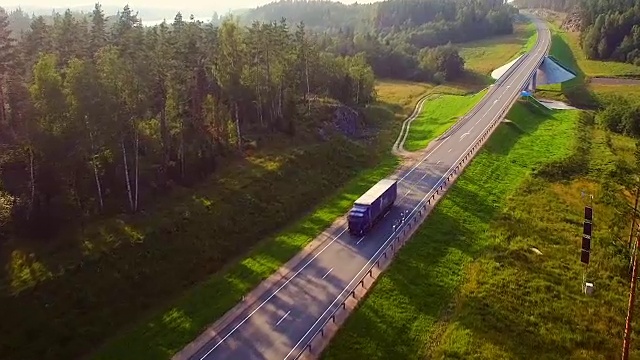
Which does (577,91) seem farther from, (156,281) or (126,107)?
(156,281)

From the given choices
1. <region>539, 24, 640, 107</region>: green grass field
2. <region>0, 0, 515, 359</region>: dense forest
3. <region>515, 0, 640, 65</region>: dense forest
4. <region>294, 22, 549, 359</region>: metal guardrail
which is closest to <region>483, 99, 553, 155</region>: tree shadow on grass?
<region>294, 22, 549, 359</region>: metal guardrail

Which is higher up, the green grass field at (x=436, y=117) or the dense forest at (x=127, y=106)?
the dense forest at (x=127, y=106)

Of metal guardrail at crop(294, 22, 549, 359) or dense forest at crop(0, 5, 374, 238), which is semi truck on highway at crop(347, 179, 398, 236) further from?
dense forest at crop(0, 5, 374, 238)

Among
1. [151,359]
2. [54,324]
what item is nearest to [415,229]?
[151,359]

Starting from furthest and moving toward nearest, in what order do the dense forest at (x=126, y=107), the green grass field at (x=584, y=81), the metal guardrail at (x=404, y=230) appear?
the green grass field at (x=584, y=81) < the dense forest at (x=126, y=107) < the metal guardrail at (x=404, y=230)

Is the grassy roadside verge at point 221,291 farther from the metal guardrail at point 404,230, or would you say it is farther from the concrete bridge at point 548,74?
the concrete bridge at point 548,74

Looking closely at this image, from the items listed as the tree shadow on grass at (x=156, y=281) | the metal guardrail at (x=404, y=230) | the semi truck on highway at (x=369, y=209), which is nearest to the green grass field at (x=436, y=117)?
the metal guardrail at (x=404, y=230)

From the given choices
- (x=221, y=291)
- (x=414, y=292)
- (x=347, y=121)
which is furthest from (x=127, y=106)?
(x=347, y=121)

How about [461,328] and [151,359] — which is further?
[461,328]

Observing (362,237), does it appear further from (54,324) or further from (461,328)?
(54,324)
